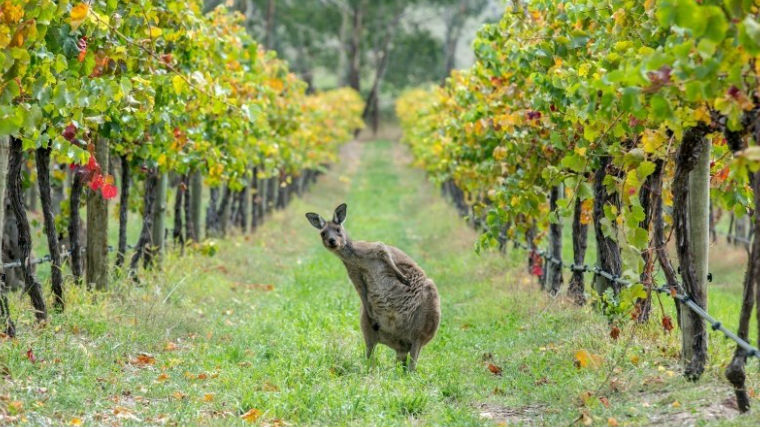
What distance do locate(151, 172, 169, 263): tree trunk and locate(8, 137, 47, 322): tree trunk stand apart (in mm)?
5314

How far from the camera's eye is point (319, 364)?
29.9ft

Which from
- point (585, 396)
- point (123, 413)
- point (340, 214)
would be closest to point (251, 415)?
point (123, 413)

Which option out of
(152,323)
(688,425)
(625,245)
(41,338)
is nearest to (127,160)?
(152,323)

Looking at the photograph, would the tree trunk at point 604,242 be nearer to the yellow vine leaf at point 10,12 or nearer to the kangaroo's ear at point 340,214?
the kangaroo's ear at point 340,214

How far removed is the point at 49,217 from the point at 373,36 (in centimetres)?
6172

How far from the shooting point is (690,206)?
784 cm

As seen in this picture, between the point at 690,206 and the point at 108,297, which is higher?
the point at 690,206

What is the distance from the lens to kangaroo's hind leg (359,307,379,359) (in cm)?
947

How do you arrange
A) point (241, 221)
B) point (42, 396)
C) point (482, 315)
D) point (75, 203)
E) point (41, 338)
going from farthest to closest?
point (241, 221)
point (482, 315)
point (75, 203)
point (41, 338)
point (42, 396)

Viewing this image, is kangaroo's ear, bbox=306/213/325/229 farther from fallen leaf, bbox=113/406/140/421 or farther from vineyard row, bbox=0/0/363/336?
fallen leaf, bbox=113/406/140/421

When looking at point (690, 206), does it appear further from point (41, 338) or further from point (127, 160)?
point (127, 160)

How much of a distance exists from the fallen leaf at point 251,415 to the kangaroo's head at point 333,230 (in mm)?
2366

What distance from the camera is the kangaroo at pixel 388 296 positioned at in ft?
30.6

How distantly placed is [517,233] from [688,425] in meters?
5.11
